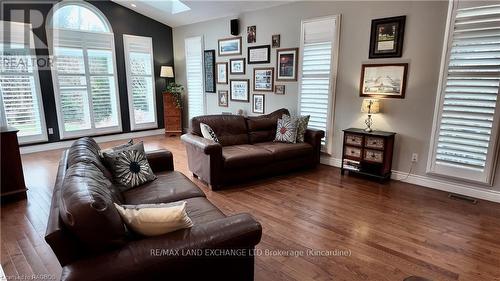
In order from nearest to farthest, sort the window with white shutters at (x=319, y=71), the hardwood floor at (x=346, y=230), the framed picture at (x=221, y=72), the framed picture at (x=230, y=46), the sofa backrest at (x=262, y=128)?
the hardwood floor at (x=346, y=230), the window with white shutters at (x=319, y=71), the sofa backrest at (x=262, y=128), the framed picture at (x=230, y=46), the framed picture at (x=221, y=72)

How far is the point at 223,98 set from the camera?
626 centimetres

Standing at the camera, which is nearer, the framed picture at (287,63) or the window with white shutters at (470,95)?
the window with white shutters at (470,95)

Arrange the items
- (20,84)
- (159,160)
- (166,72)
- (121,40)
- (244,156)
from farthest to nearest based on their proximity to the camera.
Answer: (166,72), (121,40), (20,84), (244,156), (159,160)

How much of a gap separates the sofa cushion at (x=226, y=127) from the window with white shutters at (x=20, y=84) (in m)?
3.41

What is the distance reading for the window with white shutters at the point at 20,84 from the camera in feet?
15.9

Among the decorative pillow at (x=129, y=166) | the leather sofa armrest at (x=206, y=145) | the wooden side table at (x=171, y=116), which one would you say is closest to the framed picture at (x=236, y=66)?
the wooden side table at (x=171, y=116)

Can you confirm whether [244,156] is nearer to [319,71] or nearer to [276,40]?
[319,71]

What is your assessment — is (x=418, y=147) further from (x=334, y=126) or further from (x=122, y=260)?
(x=122, y=260)

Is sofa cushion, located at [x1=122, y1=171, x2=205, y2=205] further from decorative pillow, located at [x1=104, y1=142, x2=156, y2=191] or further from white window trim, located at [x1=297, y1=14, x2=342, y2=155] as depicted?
white window trim, located at [x1=297, y1=14, x2=342, y2=155]

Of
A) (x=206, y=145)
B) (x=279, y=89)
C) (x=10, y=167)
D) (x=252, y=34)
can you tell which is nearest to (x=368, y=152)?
(x=279, y=89)

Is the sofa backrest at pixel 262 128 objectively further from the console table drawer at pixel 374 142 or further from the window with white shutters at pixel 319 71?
the console table drawer at pixel 374 142

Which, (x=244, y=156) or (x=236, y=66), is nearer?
(x=244, y=156)

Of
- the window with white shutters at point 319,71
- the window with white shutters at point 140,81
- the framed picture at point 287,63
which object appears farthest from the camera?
the window with white shutters at point 140,81

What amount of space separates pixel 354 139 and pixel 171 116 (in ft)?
15.1
